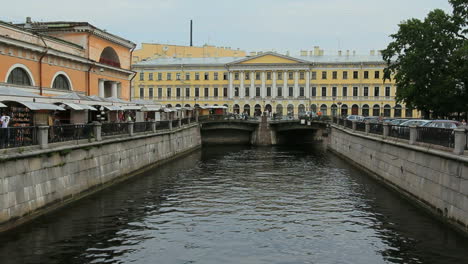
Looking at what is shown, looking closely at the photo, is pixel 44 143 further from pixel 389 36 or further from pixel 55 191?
pixel 389 36

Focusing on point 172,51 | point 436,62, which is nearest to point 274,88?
point 172,51

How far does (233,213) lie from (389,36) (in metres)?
34.9

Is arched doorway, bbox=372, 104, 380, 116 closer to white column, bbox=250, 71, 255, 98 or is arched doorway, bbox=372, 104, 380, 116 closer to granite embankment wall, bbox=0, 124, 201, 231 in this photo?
white column, bbox=250, 71, 255, 98

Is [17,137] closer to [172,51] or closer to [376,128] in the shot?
[376,128]

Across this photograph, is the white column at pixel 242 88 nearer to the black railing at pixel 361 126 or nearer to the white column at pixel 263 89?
the white column at pixel 263 89

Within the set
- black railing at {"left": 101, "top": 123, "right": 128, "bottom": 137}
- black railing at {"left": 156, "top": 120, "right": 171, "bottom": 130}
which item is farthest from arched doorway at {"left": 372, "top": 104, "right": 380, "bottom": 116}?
black railing at {"left": 101, "top": 123, "right": 128, "bottom": 137}

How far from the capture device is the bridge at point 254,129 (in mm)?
56062

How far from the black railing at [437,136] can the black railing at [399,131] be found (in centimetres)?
162

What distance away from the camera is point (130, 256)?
44.0 feet

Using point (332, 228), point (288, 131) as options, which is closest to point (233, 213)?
point (332, 228)

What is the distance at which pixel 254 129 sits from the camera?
58.5 m

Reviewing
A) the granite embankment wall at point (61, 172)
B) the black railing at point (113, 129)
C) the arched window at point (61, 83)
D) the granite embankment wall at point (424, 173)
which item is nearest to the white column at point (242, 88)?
the arched window at point (61, 83)

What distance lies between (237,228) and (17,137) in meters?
7.69

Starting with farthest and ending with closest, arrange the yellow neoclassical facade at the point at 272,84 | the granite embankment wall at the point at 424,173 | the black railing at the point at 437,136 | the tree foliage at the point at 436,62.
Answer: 1. the yellow neoclassical facade at the point at 272,84
2. the tree foliage at the point at 436,62
3. the black railing at the point at 437,136
4. the granite embankment wall at the point at 424,173
